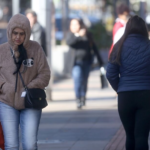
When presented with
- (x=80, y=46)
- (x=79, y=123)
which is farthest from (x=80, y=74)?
(x=79, y=123)

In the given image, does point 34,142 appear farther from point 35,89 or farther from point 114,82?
point 114,82

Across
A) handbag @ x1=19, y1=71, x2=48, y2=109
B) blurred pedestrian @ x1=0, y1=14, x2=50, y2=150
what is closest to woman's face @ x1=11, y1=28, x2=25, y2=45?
blurred pedestrian @ x1=0, y1=14, x2=50, y2=150

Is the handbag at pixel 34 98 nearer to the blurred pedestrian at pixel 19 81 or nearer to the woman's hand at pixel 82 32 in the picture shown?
the blurred pedestrian at pixel 19 81

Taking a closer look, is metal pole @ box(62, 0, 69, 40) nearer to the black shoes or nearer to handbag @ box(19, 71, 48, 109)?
the black shoes

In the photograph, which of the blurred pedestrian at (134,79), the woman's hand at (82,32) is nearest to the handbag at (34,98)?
the blurred pedestrian at (134,79)

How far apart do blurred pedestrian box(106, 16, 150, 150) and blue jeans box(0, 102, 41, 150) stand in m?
0.89

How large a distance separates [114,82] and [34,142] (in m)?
1.02

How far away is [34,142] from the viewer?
4617 millimetres

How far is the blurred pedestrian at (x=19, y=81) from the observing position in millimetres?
4602

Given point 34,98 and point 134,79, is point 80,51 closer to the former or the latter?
point 134,79

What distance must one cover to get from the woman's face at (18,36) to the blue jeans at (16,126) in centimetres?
59

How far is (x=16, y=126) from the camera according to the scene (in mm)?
4637

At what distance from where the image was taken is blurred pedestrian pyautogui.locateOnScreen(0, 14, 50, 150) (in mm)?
4602

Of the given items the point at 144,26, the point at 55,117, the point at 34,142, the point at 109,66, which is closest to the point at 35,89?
the point at 34,142
